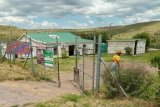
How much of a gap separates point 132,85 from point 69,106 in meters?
2.15

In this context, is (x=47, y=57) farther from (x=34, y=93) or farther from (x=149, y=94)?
(x=149, y=94)

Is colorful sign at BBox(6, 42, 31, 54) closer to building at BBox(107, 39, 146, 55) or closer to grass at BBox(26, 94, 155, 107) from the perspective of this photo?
grass at BBox(26, 94, 155, 107)

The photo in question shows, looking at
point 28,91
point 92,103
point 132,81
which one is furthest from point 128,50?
point 92,103

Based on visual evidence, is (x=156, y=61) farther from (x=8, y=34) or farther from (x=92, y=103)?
(x=8, y=34)

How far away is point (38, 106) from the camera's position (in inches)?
434

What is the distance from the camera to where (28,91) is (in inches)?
591

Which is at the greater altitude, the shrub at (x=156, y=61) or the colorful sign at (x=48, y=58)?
the shrub at (x=156, y=61)

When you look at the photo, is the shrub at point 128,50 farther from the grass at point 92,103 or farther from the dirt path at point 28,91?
the grass at point 92,103

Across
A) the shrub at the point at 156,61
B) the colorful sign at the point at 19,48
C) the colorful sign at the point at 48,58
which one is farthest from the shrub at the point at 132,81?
the colorful sign at the point at 19,48

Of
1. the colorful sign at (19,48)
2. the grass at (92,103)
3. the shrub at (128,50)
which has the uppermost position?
the colorful sign at (19,48)

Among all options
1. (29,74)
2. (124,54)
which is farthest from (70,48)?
(29,74)

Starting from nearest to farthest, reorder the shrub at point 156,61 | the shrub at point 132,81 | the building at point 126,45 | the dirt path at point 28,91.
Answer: the shrub at point 156,61 → the shrub at point 132,81 → the dirt path at point 28,91 → the building at point 126,45

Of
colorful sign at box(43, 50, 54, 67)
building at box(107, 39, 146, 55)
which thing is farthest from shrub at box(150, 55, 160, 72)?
building at box(107, 39, 146, 55)

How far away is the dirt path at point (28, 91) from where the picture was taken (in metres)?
12.8
